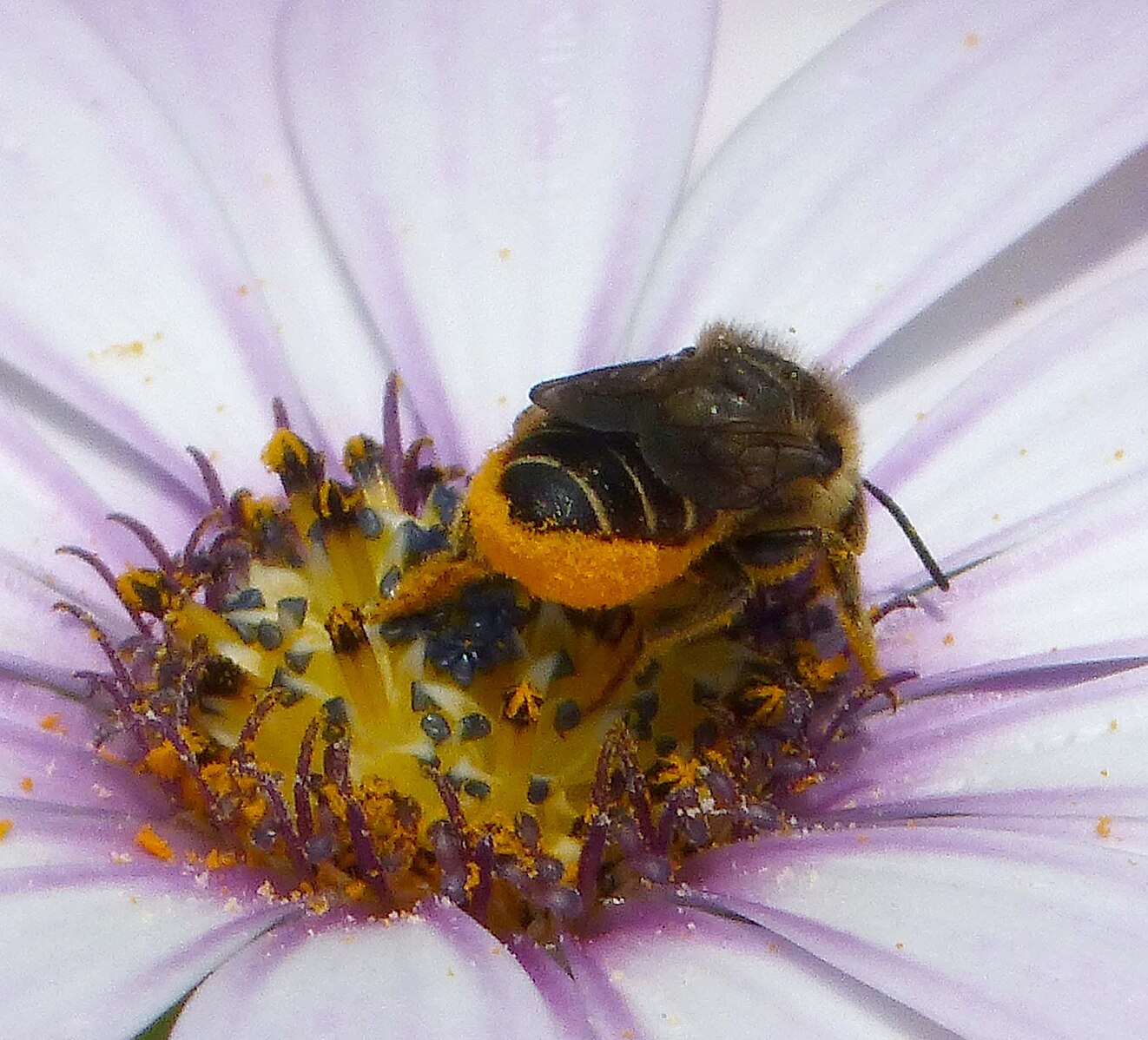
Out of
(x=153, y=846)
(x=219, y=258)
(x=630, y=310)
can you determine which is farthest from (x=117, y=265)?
(x=153, y=846)

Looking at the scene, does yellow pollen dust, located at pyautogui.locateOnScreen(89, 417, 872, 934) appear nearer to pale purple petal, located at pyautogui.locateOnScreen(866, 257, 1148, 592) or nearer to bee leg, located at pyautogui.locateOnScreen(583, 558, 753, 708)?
bee leg, located at pyautogui.locateOnScreen(583, 558, 753, 708)

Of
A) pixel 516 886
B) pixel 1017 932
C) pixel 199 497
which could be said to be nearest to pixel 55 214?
pixel 199 497

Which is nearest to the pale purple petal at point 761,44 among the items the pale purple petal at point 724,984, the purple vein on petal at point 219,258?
the purple vein on petal at point 219,258

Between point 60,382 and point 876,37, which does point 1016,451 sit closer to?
point 876,37

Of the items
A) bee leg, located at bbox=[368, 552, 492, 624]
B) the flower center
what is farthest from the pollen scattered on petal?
bee leg, located at bbox=[368, 552, 492, 624]

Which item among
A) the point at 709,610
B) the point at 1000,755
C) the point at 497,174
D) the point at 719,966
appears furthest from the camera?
the point at 497,174

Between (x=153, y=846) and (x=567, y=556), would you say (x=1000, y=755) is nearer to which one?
(x=567, y=556)

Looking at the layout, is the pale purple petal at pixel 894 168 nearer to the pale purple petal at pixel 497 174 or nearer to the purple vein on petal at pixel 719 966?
the pale purple petal at pixel 497 174

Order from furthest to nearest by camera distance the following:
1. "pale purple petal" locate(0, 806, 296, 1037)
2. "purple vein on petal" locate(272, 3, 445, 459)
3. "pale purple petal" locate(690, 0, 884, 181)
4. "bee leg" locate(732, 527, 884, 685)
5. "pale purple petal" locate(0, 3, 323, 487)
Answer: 1. "pale purple petal" locate(690, 0, 884, 181)
2. "purple vein on petal" locate(272, 3, 445, 459)
3. "pale purple petal" locate(0, 3, 323, 487)
4. "bee leg" locate(732, 527, 884, 685)
5. "pale purple petal" locate(0, 806, 296, 1037)
